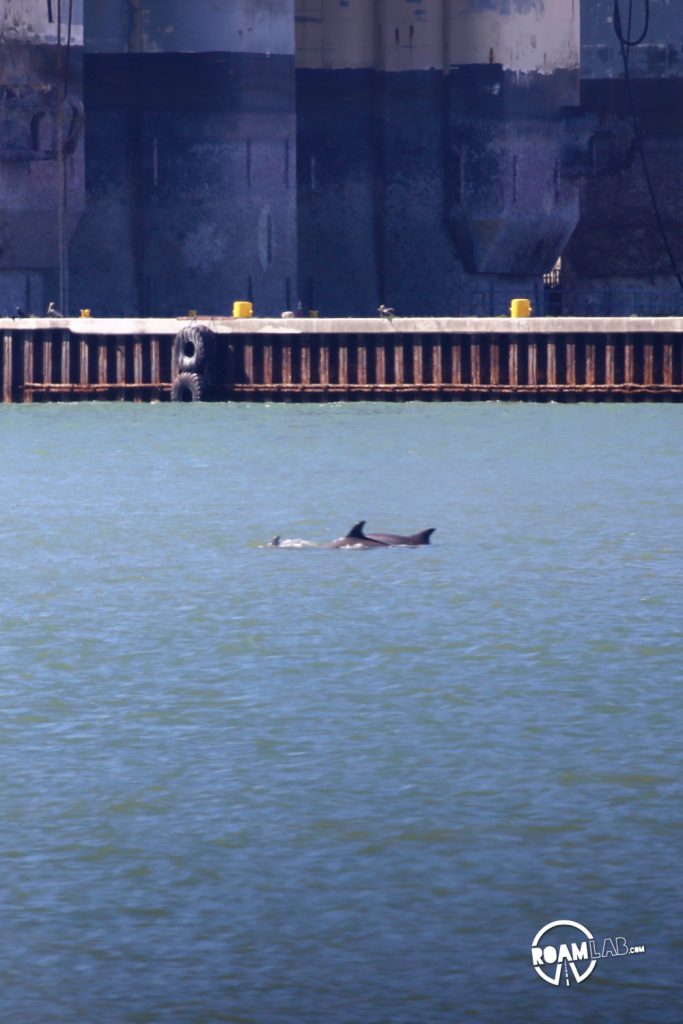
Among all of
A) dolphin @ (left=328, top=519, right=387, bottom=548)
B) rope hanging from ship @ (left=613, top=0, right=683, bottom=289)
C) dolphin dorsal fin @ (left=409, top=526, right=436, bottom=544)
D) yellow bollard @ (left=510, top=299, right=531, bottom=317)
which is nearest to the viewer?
dolphin @ (left=328, top=519, right=387, bottom=548)

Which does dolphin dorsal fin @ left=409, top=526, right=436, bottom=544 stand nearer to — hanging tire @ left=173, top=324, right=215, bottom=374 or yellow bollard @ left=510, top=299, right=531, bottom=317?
hanging tire @ left=173, top=324, right=215, bottom=374

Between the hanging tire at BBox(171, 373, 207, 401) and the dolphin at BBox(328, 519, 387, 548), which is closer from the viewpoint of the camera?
the dolphin at BBox(328, 519, 387, 548)

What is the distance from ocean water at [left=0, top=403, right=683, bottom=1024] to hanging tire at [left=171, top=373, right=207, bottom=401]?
2777cm

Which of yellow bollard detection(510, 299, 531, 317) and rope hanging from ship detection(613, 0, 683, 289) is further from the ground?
rope hanging from ship detection(613, 0, 683, 289)

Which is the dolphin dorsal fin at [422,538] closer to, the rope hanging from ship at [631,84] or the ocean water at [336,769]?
the ocean water at [336,769]

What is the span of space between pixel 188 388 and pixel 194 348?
4.91 ft

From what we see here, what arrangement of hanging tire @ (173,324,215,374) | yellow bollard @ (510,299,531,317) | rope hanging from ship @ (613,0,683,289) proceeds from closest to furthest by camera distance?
hanging tire @ (173,324,215,374), yellow bollard @ (510,299,531,317), rope hanging from ship @ (613,0,683,289)

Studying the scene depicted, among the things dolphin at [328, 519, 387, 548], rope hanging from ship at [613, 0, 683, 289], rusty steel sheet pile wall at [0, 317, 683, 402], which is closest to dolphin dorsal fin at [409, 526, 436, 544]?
dolphin at [328, 519, 387, 548]

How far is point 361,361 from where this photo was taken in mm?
62844

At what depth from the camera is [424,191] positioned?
7144 centimetres

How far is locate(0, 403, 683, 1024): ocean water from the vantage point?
1133cm

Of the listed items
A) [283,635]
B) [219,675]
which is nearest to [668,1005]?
[219,675]

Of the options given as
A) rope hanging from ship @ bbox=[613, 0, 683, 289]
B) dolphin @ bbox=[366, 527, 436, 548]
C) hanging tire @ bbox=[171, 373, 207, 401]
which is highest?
rope hanging from ship @ bbox=[613, 0, 683, 289]

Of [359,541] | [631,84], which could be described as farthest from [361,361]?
[359,541]
